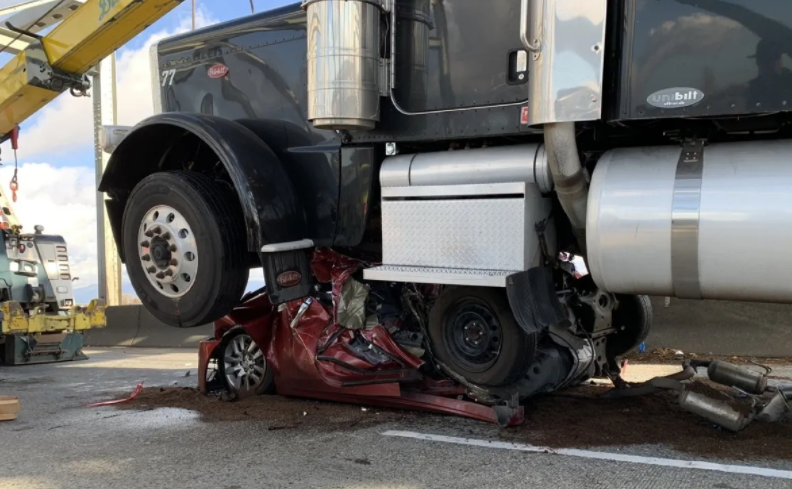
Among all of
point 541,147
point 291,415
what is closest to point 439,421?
point 291,415

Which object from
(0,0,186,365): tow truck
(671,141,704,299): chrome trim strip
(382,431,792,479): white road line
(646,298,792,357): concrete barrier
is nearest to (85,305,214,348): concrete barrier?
(0,0,186,365): tow truck

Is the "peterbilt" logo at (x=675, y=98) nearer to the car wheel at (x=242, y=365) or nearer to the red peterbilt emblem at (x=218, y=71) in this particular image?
the red peterbilt emblem at (x=218, y=71)

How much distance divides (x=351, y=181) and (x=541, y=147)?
4.01ft

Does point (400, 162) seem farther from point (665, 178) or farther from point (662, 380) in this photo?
point (662, 380)

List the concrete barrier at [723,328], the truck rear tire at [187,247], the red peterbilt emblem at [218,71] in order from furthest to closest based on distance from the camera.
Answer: the concrete barrier at [723,328] < the red peterbilt emblem at [218,71] < the truck rear tire at [187,247]

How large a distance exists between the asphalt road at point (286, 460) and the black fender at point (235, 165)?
117 cm

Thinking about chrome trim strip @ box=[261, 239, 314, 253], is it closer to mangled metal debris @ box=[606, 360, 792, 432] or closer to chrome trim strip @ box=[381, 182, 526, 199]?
chrome trim strip @ box=[381, 182, 526, 199]

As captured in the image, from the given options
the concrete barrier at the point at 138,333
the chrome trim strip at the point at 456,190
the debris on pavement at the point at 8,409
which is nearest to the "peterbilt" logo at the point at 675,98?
the chrome trim strip at the point at 456,190

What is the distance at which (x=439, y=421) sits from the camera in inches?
175

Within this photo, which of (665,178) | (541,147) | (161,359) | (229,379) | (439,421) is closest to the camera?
(665,178)

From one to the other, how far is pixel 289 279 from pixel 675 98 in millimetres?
2409

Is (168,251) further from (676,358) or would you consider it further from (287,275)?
(676,358)

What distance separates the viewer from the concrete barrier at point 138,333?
11.0 m

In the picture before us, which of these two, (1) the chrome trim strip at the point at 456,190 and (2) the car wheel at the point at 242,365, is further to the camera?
(2) the car wheel at the point at 242,365
